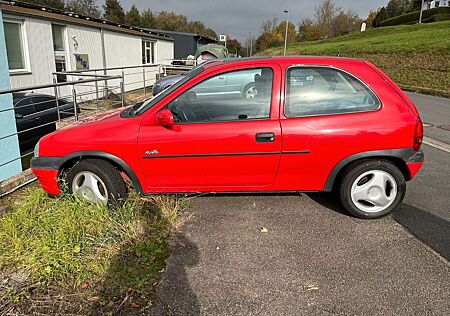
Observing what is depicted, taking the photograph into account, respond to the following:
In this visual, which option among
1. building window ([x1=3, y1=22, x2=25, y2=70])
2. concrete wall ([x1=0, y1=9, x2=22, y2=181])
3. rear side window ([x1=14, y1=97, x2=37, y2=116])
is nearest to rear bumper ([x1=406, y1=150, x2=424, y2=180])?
concrete wall ([x1=0, y1=9, x2=22, y2=181])

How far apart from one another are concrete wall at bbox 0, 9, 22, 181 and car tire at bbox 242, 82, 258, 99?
3331 millimetres

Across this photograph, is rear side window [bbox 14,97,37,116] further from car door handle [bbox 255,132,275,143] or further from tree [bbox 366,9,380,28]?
tree [bbox 366,9,380,28]

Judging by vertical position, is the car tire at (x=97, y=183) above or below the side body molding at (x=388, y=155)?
below

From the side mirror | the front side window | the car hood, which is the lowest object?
the car hood

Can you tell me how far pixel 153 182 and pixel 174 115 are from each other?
29.2 inches

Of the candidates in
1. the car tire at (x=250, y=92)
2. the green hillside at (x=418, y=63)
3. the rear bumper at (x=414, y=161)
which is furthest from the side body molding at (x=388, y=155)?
the green hillside at (x=418, y=63)

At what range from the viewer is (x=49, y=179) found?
333 centimetres

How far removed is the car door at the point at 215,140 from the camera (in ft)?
10.1

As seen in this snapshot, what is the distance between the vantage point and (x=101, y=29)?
1436 cm

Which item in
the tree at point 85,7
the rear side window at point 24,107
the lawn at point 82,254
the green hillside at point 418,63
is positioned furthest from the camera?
the tree at point 85,7

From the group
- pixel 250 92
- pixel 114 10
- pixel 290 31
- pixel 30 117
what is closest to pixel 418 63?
pixel 250 92

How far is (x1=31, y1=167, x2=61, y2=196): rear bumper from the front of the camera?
130 inches

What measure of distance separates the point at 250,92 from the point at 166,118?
887 millimetres

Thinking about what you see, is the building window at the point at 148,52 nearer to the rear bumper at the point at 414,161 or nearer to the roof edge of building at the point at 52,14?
the roof edge of building at the point at 52,14
